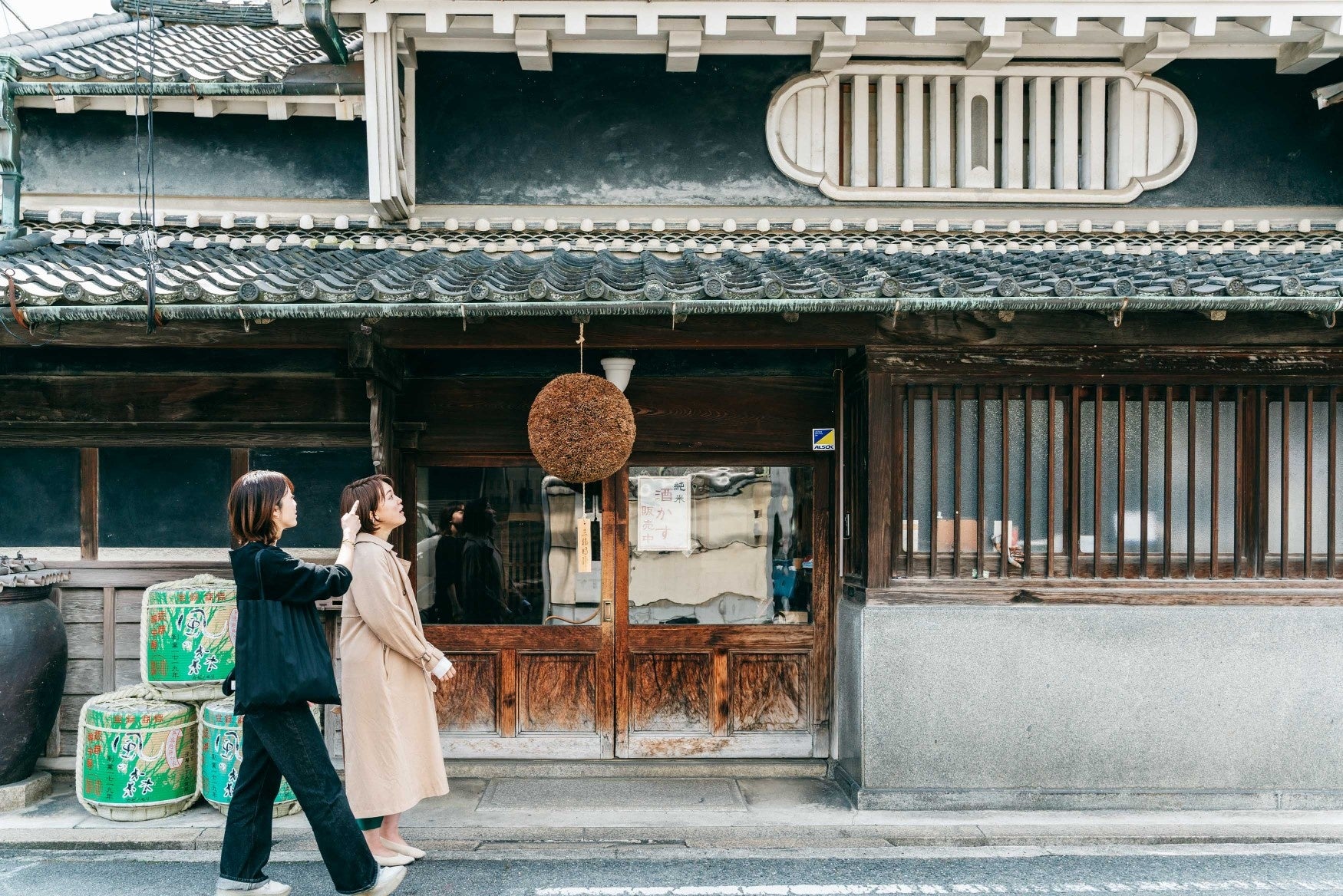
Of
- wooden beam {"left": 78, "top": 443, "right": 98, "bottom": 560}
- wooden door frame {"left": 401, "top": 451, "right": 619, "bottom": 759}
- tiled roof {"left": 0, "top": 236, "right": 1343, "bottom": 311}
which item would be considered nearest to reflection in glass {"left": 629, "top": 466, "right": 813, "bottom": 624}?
wooden door frame {"left": 401, "top": 451, "right": 619, "bottom": 759}

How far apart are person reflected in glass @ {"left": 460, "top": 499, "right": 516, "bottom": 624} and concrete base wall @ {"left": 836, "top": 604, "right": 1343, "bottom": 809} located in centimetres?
294

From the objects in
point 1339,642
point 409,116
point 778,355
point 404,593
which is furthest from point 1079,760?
point 409,116

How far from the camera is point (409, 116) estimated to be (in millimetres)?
7699

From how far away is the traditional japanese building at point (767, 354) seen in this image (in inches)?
245

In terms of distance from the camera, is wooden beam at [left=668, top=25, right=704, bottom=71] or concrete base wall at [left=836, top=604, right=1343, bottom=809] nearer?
concrete base wall at [left=836, top=604, right=1343, bottom=809]

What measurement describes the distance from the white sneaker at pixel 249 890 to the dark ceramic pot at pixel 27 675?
8.66 ft

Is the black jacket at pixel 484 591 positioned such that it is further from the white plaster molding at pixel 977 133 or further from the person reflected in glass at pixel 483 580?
the white plaster molding at pixel 977 133

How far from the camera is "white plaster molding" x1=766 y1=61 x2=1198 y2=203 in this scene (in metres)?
7.79

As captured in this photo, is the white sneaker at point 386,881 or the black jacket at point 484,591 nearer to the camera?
the white sneaker at point 386,881

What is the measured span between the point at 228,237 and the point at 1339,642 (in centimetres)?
896

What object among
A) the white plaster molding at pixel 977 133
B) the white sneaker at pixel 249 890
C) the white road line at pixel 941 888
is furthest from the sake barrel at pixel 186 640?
the white plaster molding at pixel 977 133

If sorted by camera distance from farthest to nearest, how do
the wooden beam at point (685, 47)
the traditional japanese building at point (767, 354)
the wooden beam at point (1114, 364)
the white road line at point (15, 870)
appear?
the wooden beam at point (685, 47)
the wooden beam at point (1114, 364)
the traditional japanese building at point (767, 354)
the white road line at point (15, 870)

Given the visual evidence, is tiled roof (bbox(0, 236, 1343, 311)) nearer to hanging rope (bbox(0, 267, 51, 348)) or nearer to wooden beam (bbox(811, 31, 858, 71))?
hanging rope (bbox(0, 267, 51, 348))

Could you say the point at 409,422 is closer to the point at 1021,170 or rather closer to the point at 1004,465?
the point at 1004,465
